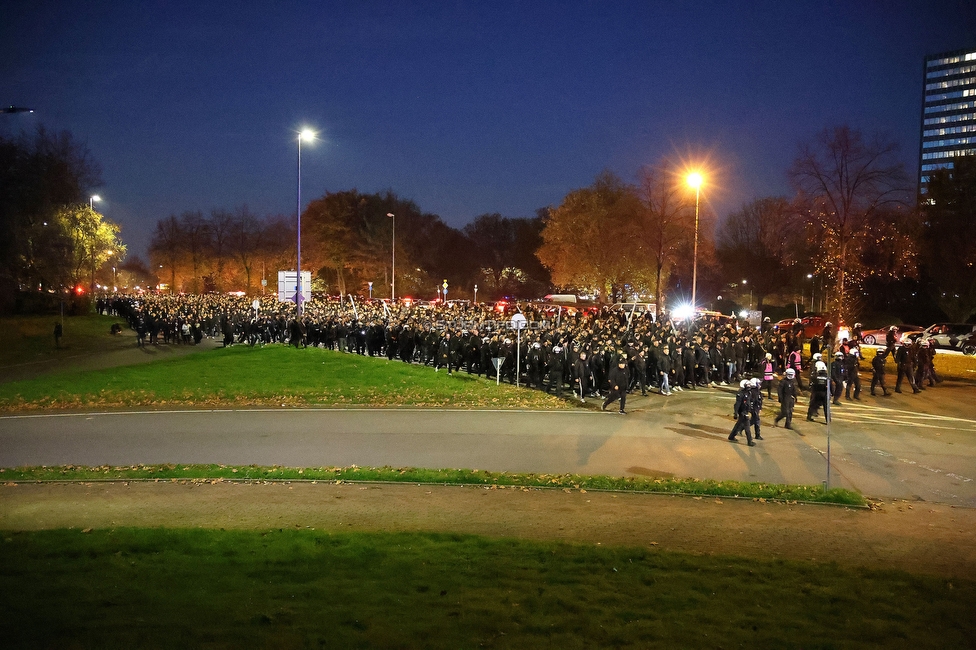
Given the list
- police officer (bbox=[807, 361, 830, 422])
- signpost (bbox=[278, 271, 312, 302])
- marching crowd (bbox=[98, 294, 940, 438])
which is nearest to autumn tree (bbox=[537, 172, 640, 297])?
marching crowd (bbox=[98, 294, 940, 438])

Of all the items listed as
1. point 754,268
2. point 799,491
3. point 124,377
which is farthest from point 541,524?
point 754,268

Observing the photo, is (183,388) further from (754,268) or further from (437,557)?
(754,268)

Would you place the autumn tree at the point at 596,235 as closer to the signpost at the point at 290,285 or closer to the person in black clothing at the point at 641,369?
the signpost at the point at 290,285

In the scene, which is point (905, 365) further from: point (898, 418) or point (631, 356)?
point (631, 356)

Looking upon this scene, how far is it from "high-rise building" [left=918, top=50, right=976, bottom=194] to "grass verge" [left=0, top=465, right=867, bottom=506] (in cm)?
16023

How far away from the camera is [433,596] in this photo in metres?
6.34

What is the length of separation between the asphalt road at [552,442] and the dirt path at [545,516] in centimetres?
181

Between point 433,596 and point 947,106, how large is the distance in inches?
6962

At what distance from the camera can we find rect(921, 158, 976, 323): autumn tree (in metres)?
42.8

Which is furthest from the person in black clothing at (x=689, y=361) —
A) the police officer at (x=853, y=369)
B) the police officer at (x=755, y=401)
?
the police officer at (x=755, y=401)

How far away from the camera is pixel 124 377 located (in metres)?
22.9

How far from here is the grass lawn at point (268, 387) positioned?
19.7 meters

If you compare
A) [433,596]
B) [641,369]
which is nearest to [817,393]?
[641,369]

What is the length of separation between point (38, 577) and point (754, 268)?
70990mm
